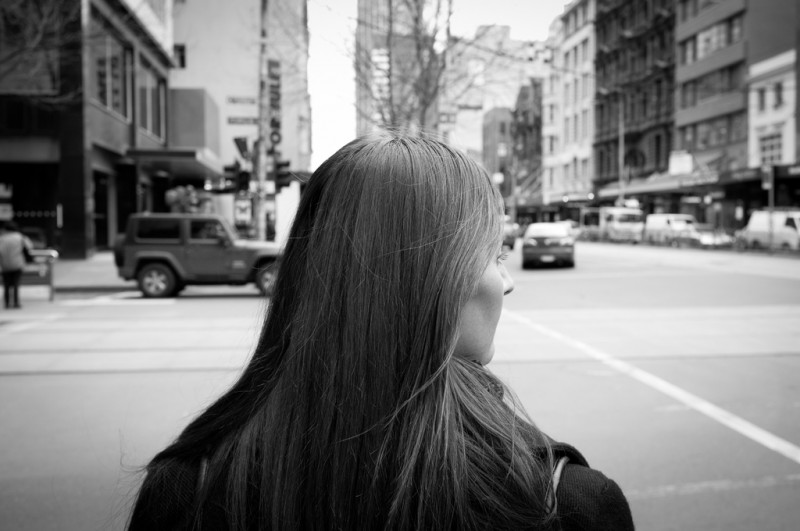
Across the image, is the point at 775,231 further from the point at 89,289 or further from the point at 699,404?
the point at 699,404

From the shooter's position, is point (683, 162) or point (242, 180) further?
point (683, 162)

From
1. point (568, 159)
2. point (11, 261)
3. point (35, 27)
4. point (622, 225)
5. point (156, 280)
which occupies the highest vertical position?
point (568, 159)

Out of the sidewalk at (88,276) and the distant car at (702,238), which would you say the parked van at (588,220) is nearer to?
the distant car at (702,238)

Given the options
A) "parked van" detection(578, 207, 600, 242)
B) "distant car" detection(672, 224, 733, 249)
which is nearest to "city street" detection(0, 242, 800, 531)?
"distant car" detection(672, 224, 733, 249)

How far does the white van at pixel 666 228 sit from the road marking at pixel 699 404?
128ft

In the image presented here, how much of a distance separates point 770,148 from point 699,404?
44.0 m

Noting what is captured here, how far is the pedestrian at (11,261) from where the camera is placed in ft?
49.8

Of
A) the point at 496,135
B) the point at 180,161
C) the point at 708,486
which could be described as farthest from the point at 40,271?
the point at 496,135

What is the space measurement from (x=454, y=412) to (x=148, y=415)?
5.66 metres

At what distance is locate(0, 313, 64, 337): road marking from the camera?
11820 millimetres

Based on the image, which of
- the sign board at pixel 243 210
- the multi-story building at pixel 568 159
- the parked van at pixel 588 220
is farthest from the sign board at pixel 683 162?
the sign board at pixel 243 210

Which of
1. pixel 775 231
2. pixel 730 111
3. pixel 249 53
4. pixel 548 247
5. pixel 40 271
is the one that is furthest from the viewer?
pixel 730 111

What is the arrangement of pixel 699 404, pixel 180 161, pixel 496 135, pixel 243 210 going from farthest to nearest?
pixel 496 135 → pixel 180 161 → pixel 243 210 → pixel 699 404

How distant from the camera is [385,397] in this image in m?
1.30
